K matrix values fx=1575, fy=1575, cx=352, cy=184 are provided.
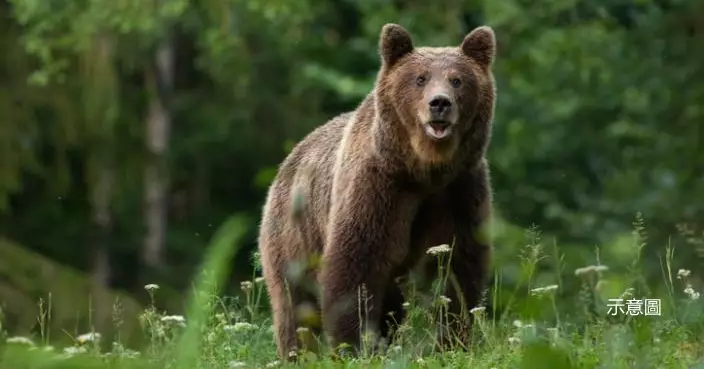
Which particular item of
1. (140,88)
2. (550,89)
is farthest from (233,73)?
(550,89)

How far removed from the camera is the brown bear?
6.90 metres

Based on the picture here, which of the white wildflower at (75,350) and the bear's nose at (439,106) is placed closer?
the white wildflower at (75,350)

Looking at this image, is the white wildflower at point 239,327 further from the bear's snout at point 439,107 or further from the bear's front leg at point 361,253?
the bear's snout at point 439,107

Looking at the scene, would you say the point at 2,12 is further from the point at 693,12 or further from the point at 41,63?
the point at 693,12

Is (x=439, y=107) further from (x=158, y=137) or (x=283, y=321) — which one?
(x=158, y=137)

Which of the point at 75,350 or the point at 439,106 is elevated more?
the point at 439,106

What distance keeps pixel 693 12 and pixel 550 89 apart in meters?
2.85

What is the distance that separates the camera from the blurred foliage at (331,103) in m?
15.7

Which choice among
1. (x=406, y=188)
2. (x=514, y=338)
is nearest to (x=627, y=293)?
(x=514, y=338)

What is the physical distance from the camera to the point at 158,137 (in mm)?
22734

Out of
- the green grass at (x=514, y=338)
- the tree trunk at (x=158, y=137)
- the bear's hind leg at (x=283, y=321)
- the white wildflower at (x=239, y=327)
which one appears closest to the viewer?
the green grass at (x=514, y=338)

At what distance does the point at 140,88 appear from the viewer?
22.1m

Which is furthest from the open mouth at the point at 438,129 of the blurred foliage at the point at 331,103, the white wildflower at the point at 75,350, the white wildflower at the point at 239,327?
the blurred foliage at the point at 331,103

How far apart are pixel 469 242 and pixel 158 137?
52.9ft
